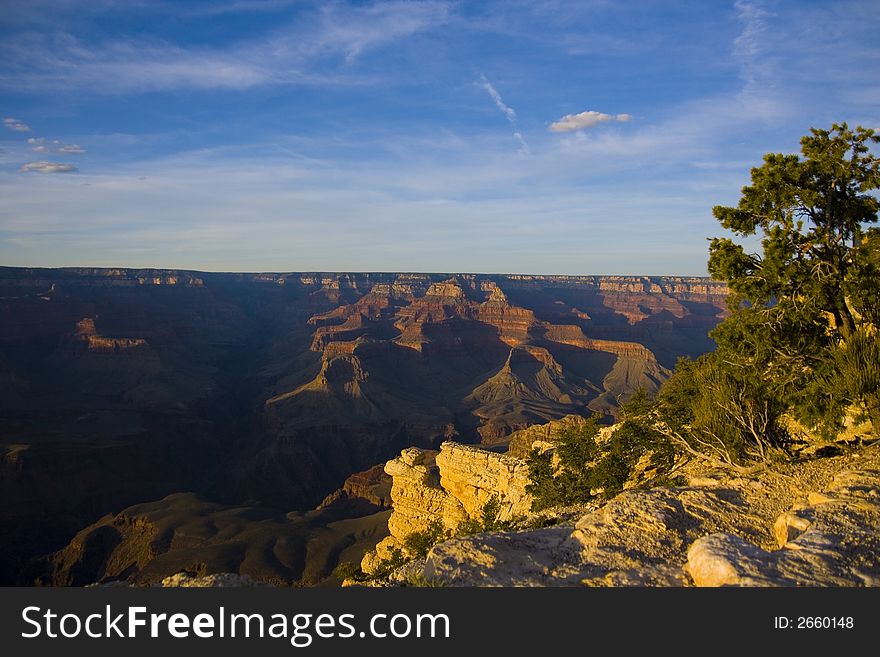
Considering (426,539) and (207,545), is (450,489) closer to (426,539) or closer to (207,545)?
(426,539)

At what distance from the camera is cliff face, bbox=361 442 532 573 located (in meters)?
28.9

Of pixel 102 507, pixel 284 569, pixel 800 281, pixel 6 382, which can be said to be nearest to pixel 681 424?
pixel 800 281

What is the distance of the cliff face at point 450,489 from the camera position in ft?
94.9

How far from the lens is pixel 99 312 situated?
467ft

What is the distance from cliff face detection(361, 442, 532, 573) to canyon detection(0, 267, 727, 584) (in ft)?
Result: 5.70

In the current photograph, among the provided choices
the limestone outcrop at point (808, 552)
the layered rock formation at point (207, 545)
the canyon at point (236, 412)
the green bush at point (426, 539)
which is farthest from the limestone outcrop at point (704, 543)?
the layered rock formation at point (207, 545)

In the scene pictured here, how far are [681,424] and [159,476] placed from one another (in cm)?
7751

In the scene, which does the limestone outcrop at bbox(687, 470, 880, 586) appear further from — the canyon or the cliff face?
the canyon

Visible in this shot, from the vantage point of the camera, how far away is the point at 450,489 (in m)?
32.9

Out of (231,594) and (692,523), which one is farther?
(692,523)

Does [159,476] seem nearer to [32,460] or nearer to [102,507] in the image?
[102,507]

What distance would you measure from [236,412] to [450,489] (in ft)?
285

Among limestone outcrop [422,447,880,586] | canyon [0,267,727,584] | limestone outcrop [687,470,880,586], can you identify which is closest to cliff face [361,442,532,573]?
canyon [0,267,727,584]

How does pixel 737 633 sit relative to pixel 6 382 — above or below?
above
